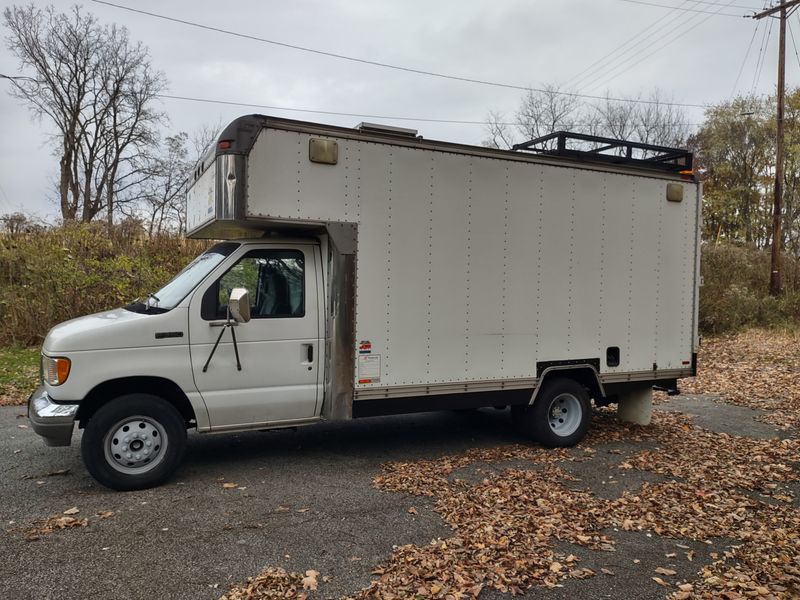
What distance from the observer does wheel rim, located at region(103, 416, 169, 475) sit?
5.17 meters

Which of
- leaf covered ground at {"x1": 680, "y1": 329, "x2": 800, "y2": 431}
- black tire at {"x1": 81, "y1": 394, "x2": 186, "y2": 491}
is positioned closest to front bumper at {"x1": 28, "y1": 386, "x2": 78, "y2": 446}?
black tire at {"x1": 81, "y1": 394, "x2": 186, "y2": 491}

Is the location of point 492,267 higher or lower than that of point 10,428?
higher

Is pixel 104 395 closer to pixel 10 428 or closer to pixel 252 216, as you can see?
pixel 252 216

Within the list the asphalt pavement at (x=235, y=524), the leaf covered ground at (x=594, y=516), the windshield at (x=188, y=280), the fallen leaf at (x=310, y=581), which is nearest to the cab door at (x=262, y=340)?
the windshield at (x=188, y=280)

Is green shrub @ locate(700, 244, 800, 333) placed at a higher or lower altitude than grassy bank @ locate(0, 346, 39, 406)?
higher

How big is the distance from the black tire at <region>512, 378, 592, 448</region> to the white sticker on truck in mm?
2098

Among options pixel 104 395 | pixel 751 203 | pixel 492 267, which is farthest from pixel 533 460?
pixel 751 203

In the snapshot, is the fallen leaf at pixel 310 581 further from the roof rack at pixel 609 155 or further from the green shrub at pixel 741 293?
the green shrub at pixel 741 293

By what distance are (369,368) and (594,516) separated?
236cm

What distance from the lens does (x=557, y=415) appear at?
23.4 feet

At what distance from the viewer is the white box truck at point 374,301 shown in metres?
5.25

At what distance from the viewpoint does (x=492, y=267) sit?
21.0ft

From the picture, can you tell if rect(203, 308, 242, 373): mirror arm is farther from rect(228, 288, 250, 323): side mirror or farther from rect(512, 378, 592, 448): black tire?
rect(512, 378, 592, 448): black tire

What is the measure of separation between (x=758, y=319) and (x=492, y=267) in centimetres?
1673
